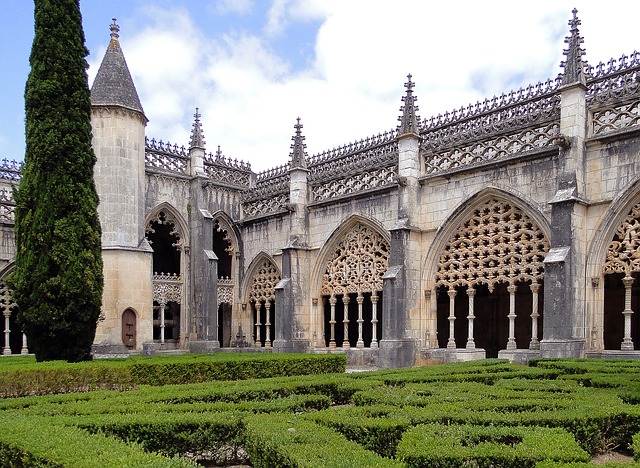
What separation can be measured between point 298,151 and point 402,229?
17.3ft

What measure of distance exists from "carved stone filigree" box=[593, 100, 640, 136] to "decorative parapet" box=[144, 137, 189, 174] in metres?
12.9

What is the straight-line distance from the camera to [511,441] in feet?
15.6

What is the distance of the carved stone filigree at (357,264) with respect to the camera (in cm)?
1723

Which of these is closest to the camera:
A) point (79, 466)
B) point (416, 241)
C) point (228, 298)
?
point (79, 466)

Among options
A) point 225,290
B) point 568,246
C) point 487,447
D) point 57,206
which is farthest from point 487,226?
point 487,447

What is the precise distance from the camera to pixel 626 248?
484 inches

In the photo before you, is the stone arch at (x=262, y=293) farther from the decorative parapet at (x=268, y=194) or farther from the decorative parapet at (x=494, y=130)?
the decorative parapet at (x=494, y=130)

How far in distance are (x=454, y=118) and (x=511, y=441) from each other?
1229 cm

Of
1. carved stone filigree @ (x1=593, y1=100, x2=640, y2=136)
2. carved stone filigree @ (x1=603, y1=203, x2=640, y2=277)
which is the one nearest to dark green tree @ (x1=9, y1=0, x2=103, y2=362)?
carved stone filigree @ (x1=603, y1=203, x2=640, y2=277)

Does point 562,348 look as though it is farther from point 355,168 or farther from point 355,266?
point 355,168

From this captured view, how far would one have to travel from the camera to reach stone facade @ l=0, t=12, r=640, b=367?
1254 centimetres

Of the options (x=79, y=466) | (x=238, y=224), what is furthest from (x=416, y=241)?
(x=79, y=466)

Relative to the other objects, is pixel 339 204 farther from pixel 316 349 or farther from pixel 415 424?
pixel 415 424

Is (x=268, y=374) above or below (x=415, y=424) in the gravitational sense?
below
